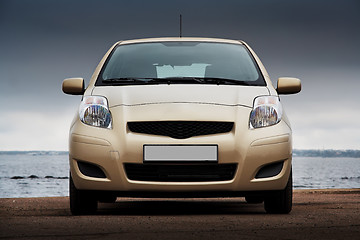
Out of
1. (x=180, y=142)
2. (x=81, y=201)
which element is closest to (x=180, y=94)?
(x=180, y=142)

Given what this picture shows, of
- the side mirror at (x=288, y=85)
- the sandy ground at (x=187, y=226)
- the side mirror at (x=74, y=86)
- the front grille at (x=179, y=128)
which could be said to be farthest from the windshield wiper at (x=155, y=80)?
the sandy ground at (x=187, y=226)

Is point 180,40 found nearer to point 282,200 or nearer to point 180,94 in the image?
point 180,94

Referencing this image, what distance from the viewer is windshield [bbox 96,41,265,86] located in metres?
6.80

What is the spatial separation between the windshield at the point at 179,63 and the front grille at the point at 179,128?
26.4 inches

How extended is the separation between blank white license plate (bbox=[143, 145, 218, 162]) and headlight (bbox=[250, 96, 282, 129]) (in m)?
0.47

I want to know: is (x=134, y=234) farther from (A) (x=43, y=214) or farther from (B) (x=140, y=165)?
(A) (x=43, y=214)

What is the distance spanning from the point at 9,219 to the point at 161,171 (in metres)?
1.42

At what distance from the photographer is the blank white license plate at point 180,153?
5.96 m

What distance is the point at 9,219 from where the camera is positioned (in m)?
6.07

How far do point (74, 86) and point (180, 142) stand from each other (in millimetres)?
1419

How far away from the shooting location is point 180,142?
596 centimetres

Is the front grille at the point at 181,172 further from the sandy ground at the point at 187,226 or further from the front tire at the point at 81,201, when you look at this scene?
the front tire at the point at 81,201

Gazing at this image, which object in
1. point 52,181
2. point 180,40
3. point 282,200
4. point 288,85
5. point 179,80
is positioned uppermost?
point 180,40

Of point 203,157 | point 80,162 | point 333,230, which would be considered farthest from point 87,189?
point 333,230
